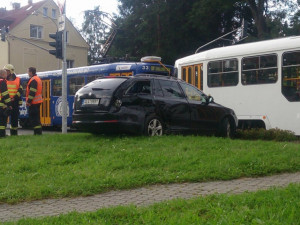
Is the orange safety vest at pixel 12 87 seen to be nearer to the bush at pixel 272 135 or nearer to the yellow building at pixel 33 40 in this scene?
the bush at pixel 272 135

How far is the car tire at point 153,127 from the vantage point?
33.5 ft

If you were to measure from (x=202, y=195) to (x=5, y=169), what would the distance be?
11.5 ft

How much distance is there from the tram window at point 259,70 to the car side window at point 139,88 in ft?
16.4

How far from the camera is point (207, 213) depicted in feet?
15.2

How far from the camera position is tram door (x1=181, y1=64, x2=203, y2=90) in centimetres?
1670

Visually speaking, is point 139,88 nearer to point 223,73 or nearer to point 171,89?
point 171,89

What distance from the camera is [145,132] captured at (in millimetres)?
10172

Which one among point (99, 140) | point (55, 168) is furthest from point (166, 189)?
point (99, 140)

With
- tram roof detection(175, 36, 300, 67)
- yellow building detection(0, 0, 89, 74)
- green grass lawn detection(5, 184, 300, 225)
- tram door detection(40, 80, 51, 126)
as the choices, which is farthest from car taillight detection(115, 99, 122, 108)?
yellow building detection(0, 0, 89, 74)

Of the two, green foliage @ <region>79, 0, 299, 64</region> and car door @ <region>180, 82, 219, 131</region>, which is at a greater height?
green foliage @ <region>79, 0, 299, 64</region>

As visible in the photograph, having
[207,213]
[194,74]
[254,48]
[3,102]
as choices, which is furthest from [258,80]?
[207,213]

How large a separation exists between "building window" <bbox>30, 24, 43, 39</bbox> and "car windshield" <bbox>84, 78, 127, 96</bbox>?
145 ft

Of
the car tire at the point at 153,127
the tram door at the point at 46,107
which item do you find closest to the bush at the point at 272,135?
the car tire at the point at 153,127

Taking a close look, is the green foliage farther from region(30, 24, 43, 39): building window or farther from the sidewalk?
the sidewalk
